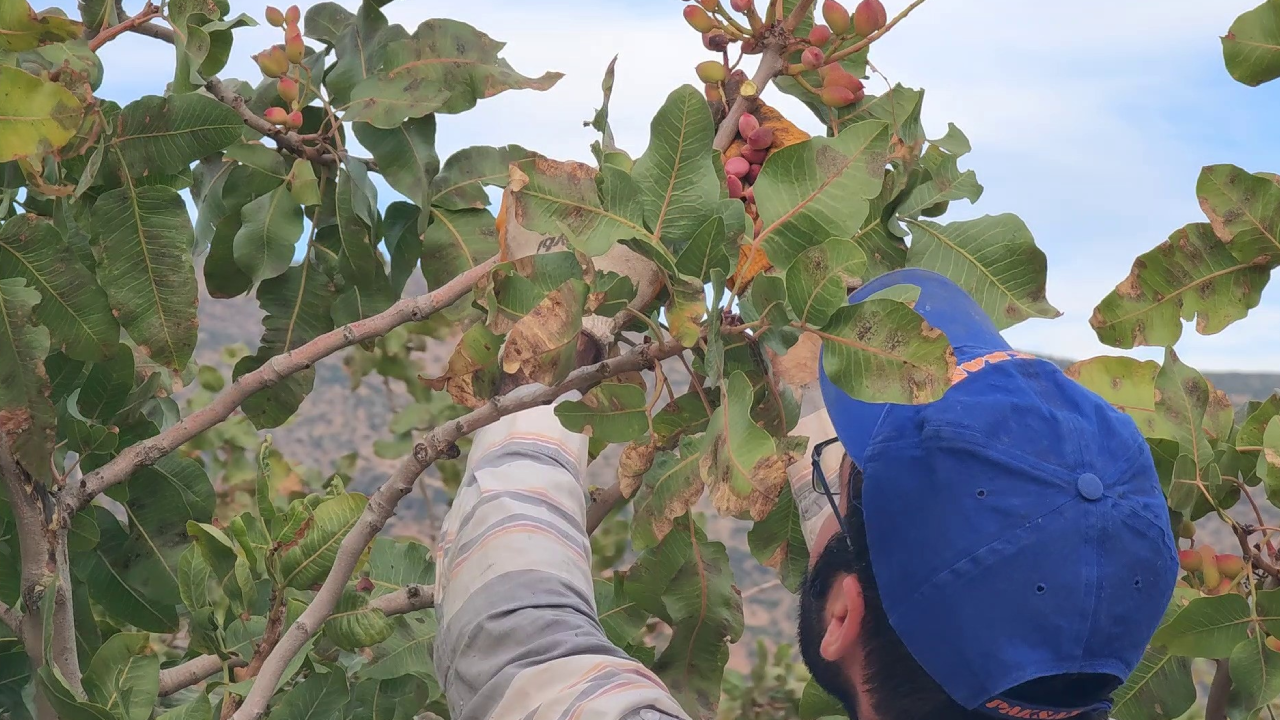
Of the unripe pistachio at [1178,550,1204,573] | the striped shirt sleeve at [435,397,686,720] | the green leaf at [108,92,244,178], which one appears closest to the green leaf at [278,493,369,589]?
the striped shirt sleeve at [435,397,686,720]

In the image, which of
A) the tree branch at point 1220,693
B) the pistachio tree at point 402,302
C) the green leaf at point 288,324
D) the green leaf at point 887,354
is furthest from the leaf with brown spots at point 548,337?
the tree branch at point 1220,693

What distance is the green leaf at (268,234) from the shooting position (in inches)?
63.9

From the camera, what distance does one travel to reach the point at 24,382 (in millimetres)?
1394

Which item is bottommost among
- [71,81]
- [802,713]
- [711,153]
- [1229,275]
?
[802,713]

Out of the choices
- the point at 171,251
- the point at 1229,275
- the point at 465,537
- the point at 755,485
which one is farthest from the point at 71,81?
the point at 1229,275

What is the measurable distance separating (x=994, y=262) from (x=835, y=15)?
1.07 ft

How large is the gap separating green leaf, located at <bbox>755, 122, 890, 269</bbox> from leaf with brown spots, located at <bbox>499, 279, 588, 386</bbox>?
→ 0.20 m

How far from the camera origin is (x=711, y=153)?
1130 mm

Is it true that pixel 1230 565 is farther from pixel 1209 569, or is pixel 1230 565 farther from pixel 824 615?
pixel 824 615

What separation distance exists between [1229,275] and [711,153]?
896 millimetres

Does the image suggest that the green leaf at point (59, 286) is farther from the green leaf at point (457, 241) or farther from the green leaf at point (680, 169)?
the green leaf at point (680, 169)

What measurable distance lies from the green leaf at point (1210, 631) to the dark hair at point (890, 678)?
0.36m

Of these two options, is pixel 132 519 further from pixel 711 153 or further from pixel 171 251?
pixel 711 153

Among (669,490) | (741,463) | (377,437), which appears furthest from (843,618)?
(377,437)
